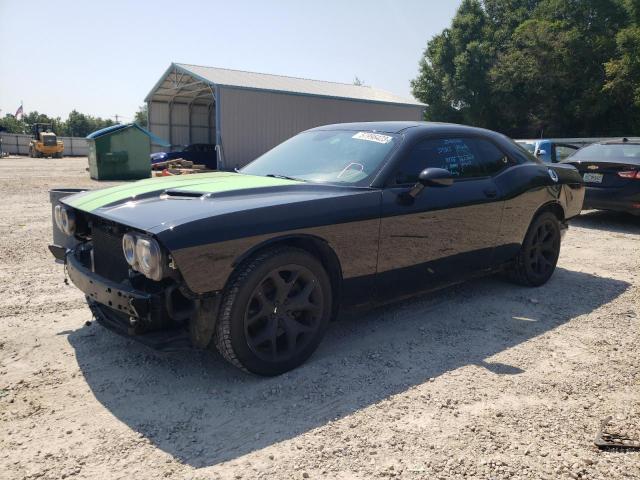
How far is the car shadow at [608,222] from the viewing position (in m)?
8.19

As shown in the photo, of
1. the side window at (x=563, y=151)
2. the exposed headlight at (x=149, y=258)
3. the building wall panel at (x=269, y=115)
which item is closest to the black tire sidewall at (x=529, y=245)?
the exposed headlight at (x=149, y=258)

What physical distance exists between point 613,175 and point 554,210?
12.2 feet

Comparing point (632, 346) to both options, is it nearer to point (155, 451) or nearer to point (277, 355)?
point (277, 355)

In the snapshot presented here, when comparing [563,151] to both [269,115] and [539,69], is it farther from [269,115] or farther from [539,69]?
[539,69]

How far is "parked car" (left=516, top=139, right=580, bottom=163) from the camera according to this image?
10461mm

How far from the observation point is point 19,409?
2.62 m

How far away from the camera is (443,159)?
394 cm

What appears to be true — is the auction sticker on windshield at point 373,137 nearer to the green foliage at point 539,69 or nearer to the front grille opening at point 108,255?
the front grille opening at point 108,255

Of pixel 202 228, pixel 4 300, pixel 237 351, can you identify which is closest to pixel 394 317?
pixel 237 351

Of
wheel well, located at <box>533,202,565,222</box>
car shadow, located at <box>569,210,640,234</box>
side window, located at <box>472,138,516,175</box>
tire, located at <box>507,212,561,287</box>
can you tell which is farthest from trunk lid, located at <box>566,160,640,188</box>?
side window, located at <box>472,138,516,175</box>

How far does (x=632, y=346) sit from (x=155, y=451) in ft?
10.7

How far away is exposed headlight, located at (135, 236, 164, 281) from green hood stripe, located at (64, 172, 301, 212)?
67cm

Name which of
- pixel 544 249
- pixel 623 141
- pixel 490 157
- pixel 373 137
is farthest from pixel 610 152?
pixel 373 137

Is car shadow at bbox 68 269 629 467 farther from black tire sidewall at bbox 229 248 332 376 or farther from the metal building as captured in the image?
the metal building
